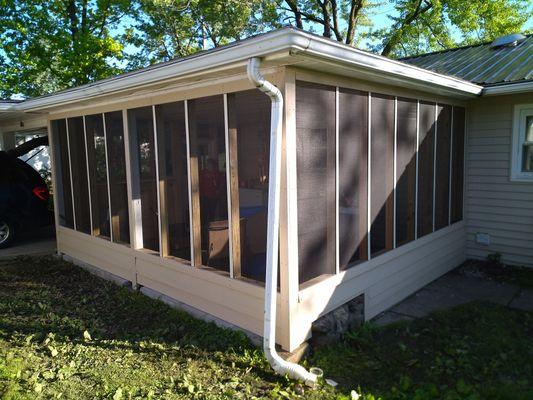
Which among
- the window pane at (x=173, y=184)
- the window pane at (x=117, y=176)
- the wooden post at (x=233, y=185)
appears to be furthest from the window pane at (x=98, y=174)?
the wooden post at (x=233, y=185)

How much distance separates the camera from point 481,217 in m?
6.34

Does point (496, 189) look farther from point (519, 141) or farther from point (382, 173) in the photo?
point (382, 173)

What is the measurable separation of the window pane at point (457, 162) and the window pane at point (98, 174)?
4.79 m

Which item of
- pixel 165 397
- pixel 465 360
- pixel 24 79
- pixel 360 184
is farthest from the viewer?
pixel 24 79

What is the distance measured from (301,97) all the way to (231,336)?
2.18 m

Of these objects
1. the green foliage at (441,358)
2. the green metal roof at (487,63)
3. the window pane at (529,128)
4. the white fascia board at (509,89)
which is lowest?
the green foliage at (441,358)

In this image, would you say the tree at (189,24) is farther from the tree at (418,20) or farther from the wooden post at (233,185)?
the wooden post at (233,185)

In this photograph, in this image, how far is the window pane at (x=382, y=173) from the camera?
4293mm

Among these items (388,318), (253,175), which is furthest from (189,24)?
(388,318)

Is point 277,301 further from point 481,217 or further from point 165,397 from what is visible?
point 481,217

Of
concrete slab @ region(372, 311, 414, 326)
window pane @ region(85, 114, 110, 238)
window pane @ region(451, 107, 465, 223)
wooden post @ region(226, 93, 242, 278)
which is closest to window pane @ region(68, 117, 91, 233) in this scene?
window pane @ region(85, 114, 110, 238)

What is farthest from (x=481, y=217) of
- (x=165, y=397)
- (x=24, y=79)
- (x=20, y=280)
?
(x=24, y=79)

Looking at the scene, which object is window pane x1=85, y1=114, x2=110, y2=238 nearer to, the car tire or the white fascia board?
the car tire

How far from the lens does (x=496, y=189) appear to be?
6117mm
